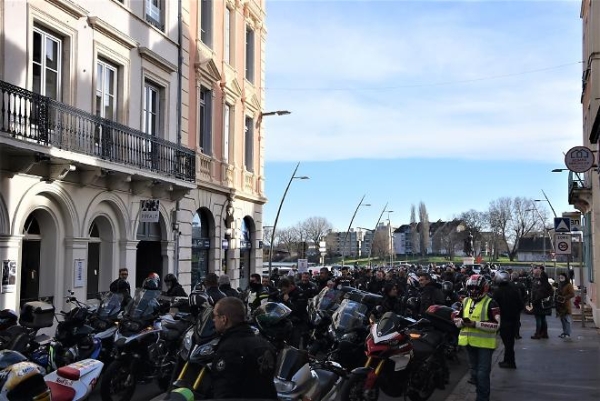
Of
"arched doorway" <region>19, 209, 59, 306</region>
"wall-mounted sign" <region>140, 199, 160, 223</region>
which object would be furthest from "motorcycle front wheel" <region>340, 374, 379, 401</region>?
"wall-mounted sign" <region>140, 199, 160, 223</region>

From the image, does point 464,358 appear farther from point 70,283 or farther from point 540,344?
point 70,283

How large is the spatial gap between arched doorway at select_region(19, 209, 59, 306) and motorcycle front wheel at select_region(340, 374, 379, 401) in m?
8.66

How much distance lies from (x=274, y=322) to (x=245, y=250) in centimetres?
2062

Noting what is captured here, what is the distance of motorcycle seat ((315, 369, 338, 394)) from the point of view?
6.46m

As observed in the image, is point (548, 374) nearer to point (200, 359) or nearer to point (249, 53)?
point (200, 359)

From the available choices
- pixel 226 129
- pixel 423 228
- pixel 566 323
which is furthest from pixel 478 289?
pixel 423 228

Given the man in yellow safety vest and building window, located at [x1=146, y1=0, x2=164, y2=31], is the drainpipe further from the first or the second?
the man in yellow safety vest

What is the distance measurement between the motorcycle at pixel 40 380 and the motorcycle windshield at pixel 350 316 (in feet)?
12.0

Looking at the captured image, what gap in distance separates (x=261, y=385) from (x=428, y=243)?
502ft

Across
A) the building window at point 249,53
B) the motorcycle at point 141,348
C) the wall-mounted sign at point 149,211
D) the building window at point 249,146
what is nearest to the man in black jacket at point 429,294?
the motorcycle at point 141,348

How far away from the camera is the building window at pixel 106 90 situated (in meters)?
16.9

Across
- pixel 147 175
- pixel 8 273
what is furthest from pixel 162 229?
pixel 8 273

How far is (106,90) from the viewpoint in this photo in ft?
56.7

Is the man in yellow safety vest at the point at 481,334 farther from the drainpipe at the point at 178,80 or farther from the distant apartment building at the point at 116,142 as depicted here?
the drainpipe at the point at 178,80
